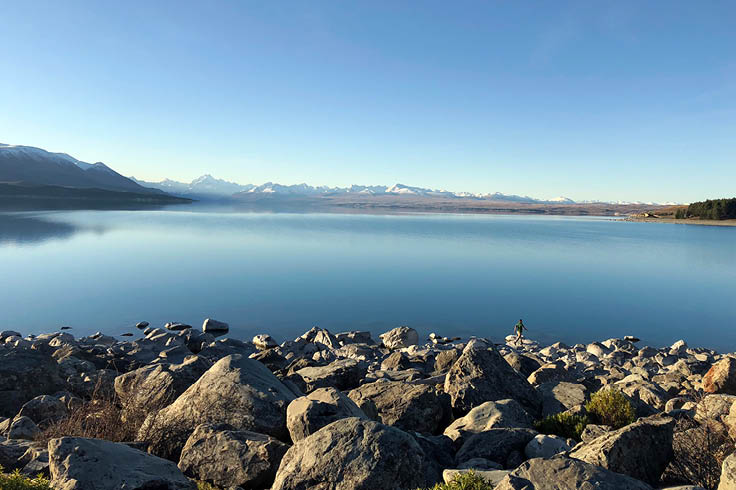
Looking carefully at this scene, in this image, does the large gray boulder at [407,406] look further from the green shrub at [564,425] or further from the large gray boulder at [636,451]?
the large gray boulder at [636,451]

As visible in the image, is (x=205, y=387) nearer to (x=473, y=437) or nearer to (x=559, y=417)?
(x=473, y=437)

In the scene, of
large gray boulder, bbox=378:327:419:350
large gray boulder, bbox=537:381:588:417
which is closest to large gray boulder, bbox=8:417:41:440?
large gray boulder, bbox=537:381:588:417

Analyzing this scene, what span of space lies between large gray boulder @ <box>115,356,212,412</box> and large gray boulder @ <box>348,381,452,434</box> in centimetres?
450

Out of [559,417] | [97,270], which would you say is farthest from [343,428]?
[97,270]

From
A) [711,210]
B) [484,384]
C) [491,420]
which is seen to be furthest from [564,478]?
[711,210]

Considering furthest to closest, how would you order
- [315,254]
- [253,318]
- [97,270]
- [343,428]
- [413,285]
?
[315,254]
[97,270]
[413,285]
[253,318]
[343,428]

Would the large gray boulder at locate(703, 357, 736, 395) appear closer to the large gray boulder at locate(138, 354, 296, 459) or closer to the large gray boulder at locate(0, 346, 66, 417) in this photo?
the large gray boulder at locate(138, 354, 296, 459)

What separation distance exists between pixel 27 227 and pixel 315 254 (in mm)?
66212

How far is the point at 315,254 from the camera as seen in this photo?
62.8 metres

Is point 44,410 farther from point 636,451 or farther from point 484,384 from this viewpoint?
point 636,451

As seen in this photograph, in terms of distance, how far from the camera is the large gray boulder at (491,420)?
33.4ft

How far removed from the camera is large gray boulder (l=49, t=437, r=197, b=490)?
6477 mm

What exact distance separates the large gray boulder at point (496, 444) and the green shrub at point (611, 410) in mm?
2775

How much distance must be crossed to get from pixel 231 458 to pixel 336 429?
221 cm
